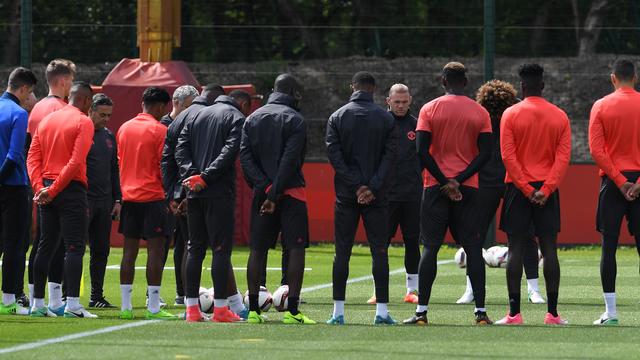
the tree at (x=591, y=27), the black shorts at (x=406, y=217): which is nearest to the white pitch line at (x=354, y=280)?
the black shorts at (x=406, y=217)

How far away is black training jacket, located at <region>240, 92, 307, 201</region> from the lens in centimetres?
1223

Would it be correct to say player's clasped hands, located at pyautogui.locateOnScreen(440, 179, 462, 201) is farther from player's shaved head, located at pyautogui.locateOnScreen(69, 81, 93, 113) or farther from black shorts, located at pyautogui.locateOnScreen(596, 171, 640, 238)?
player's shaved head, located at pyautogui.locateOnScreen(69, 81, 93, 113)

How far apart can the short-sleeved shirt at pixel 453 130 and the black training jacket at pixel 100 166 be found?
3.68 meters

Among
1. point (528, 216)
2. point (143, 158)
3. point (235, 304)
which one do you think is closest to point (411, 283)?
point (235, 304)

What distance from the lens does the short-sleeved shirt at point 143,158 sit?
1341 centimetres

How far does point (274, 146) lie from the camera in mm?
12383

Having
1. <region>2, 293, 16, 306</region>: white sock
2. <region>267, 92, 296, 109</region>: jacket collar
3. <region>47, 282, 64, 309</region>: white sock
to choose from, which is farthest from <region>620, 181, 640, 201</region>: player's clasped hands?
<region>2, 293, 16, 306</region>: white sock

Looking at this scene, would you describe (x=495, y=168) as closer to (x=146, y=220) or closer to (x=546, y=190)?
(x=546, y=190)

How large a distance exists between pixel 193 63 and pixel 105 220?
711 inches

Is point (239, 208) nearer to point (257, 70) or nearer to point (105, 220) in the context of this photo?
point (257, 70)

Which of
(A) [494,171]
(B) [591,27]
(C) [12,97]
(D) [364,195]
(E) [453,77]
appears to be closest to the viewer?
(D) [364,195]

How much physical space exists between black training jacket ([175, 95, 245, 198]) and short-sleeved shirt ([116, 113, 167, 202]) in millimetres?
867

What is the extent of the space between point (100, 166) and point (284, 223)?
2.96m

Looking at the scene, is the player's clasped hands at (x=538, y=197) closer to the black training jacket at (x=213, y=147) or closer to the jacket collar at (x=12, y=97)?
the black training jacket at (x=213, y=147)
